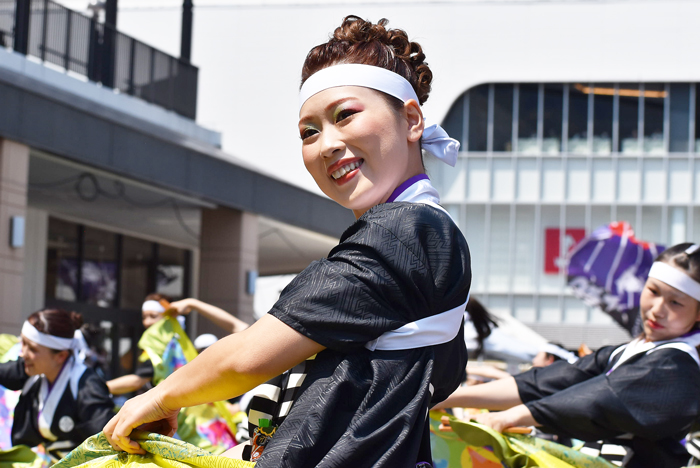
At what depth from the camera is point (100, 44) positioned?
46.5 feet

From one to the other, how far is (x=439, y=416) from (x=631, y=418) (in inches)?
25.3

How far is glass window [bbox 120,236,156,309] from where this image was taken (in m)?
17.6

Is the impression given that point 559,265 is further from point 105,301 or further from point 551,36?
point 105,301

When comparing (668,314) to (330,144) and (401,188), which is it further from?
(330,144)

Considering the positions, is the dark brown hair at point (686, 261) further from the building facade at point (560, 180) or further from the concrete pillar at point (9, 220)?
the building facade at point (560, 180)

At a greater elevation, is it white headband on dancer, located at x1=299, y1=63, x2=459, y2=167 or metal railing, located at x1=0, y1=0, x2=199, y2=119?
metal railing, located at x1=0, y1=0, x2=199, y2=119

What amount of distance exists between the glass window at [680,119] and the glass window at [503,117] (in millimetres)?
4923

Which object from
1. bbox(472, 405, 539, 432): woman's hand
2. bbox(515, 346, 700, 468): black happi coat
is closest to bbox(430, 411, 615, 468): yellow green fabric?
bbox(472, 405, 539, 432): woman's hand

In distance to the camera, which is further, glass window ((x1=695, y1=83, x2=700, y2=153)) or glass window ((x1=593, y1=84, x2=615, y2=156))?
glass window ((x1=593, y1=84, x2=615, y2=156))

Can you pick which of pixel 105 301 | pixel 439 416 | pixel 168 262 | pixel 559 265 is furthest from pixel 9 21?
pixel 559 265

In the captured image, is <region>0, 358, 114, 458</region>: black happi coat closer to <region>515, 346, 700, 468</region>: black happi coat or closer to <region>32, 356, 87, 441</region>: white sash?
<region>32, 356, 87, 441</region>: white sash

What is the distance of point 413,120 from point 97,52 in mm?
13055

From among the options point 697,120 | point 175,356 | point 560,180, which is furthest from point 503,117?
point 175,356

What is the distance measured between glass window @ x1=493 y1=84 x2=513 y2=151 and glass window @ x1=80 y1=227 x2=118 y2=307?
14.8 m
